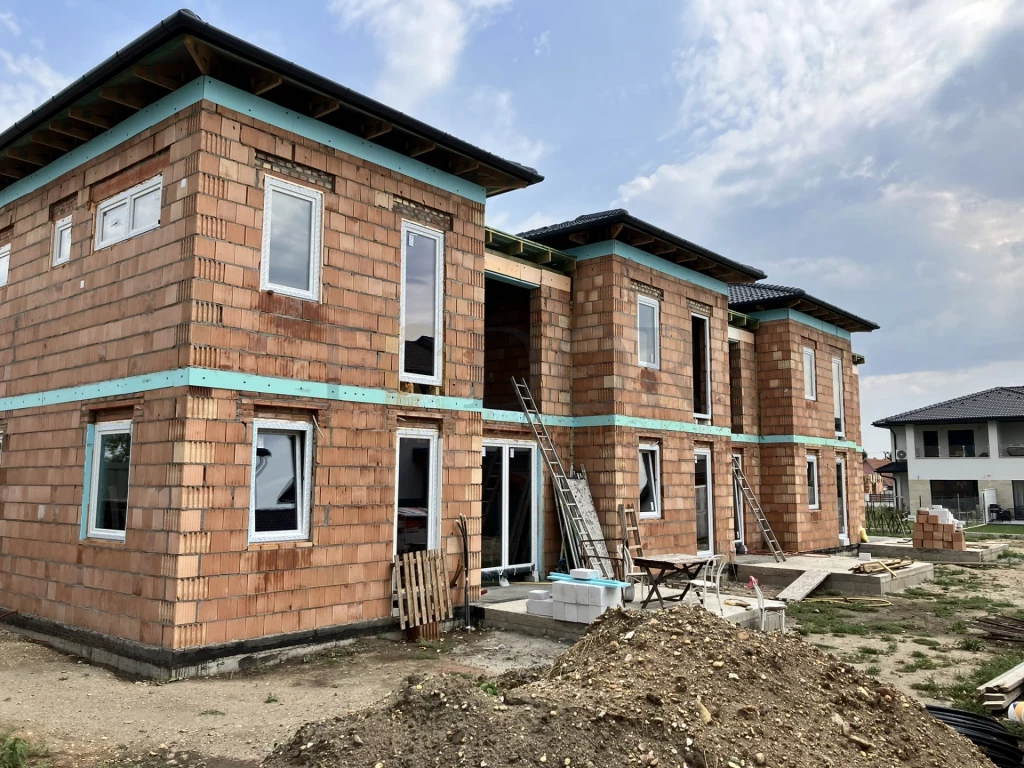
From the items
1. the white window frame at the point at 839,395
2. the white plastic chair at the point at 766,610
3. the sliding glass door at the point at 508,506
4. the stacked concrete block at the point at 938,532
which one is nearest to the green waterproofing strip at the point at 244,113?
the sliding glass door at the point at 508,506

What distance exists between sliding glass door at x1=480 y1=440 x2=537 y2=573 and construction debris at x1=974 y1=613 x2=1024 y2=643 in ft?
22.0

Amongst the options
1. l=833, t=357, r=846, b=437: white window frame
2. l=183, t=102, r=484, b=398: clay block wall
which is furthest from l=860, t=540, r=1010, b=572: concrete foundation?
l=183, t=102, r=484, b=398: clay block wall

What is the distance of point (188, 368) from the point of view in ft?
25.1

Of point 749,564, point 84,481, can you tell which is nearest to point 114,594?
point 84,481

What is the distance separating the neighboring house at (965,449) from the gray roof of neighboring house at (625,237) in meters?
35.7

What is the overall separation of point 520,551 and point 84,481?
6.67 m

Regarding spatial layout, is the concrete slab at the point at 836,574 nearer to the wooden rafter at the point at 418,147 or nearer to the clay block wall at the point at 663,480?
the clay block wall at the point at 663,480

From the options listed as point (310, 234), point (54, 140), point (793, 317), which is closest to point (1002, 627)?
point (793, 317)

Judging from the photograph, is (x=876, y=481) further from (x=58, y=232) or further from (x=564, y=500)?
(x=58, y=232)

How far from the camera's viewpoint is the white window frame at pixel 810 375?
66.7 ft

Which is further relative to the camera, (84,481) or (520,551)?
(520,551)

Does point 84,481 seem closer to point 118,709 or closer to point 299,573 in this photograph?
point 299,573

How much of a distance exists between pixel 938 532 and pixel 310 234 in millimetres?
18871

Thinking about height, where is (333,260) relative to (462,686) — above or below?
above
